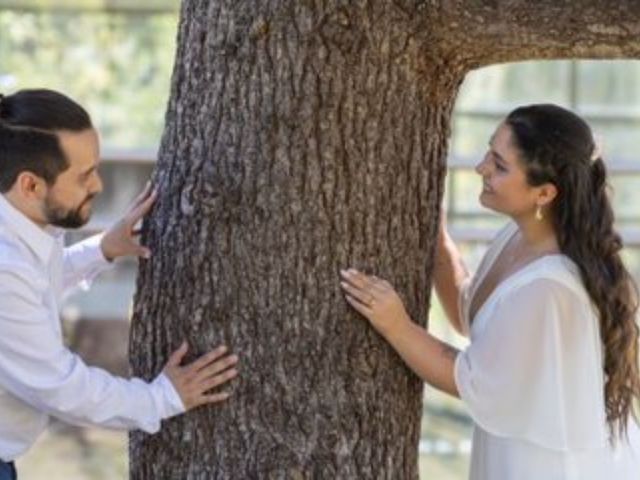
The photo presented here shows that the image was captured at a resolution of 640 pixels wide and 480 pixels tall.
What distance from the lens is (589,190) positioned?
3.79 metres

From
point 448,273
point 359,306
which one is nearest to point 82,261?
point 359,306

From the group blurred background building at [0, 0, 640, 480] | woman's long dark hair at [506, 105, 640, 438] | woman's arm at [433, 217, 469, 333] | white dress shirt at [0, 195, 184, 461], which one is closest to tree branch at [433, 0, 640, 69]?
woman's long dark hair at [506, 105, 640, 438]

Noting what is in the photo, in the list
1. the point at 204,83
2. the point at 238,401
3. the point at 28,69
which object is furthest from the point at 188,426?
the point at 28,69

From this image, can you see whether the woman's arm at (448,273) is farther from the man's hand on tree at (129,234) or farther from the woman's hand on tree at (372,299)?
the man's hand on tree at (129,234)

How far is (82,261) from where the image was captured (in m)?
3.89

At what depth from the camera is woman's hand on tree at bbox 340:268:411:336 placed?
356 centimetres

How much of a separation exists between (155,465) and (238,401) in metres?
0.26

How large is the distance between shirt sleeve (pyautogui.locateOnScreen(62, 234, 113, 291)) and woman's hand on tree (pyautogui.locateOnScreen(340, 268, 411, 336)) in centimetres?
61

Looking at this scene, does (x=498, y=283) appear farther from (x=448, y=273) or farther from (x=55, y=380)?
(x=55, y=380)

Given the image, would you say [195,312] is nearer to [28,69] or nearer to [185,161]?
[185,161]

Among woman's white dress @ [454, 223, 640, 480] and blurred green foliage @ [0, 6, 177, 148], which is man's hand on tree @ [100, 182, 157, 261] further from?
blurred green foliage @ [0, 6, 177, 148]

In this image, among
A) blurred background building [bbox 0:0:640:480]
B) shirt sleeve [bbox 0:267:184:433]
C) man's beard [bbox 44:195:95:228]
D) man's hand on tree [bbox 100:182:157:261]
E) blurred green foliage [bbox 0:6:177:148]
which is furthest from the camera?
blurred green foliage [bbox 0:6:177:148]

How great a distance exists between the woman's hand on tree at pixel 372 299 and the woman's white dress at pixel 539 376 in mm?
227

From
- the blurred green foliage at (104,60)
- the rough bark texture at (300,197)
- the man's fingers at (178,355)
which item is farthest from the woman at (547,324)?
the blurred green foliage at (104,60)
